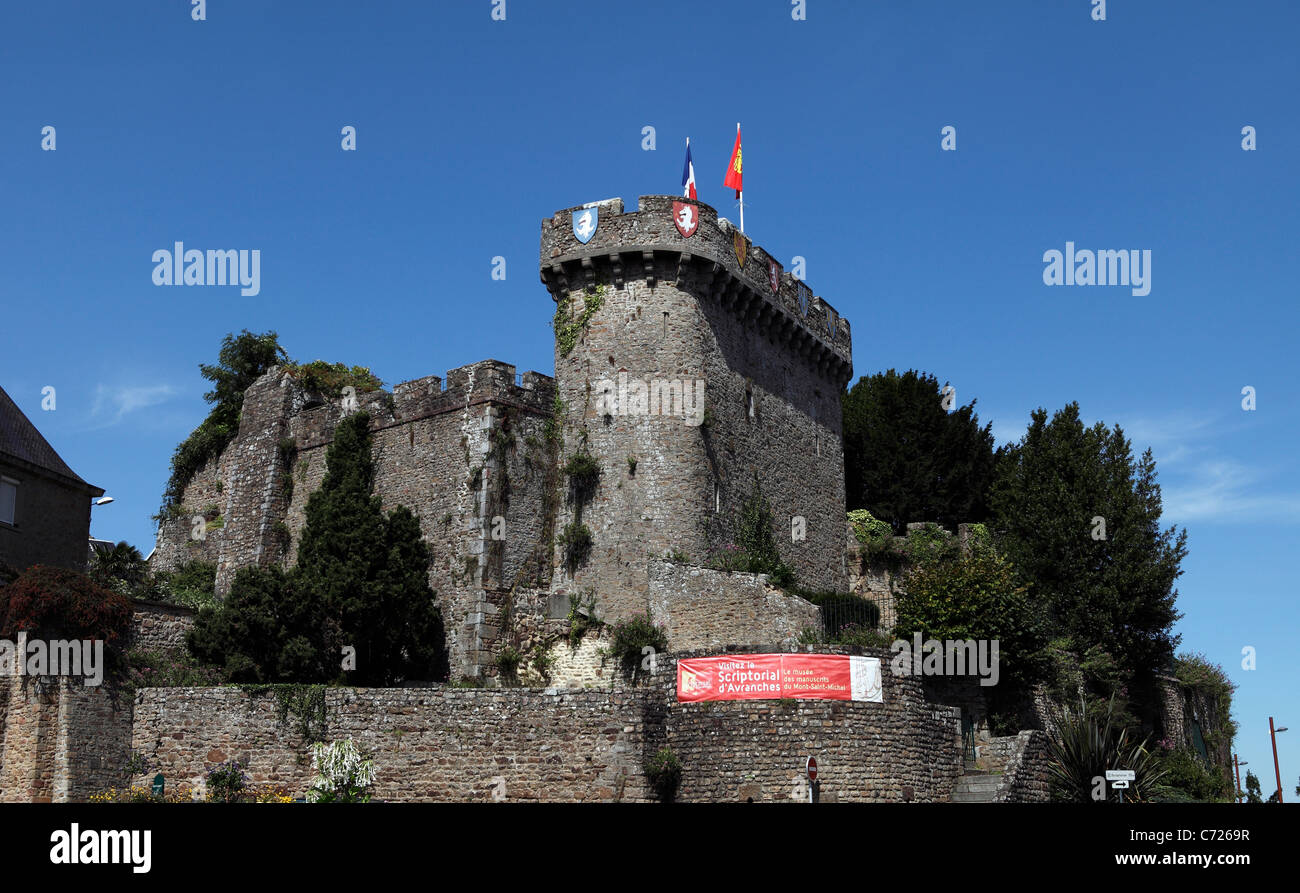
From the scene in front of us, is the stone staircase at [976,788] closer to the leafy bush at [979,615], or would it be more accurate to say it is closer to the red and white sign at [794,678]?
the red and white sign at [794,678]

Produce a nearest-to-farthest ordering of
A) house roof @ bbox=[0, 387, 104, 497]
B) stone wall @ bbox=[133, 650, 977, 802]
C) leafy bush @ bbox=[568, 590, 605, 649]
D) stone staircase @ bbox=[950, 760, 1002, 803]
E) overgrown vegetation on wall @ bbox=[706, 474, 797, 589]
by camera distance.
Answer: stone wall @ bbox=[133, 650, 977, 802]
stone staircase @ bbox=[950, 760, 1002, 803]
leafy bush @ bbox=[568, 590, 605, 649]
overgrown vegetation on wall @ bbox=[706, 474, 797, 589]
house roof @ bbox=[0, 387, 104, 497]

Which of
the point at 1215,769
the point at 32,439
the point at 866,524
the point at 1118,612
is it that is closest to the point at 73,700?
the point at 32,439

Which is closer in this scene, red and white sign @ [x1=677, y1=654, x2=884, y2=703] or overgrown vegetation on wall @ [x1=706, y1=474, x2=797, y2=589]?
red and white sign @ [x1=677, y1=654, x2=884, y2=703]

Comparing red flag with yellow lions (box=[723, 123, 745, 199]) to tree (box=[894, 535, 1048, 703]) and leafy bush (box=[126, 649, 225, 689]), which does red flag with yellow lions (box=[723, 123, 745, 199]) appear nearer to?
tree (box=[894, 535, 1048, 703])

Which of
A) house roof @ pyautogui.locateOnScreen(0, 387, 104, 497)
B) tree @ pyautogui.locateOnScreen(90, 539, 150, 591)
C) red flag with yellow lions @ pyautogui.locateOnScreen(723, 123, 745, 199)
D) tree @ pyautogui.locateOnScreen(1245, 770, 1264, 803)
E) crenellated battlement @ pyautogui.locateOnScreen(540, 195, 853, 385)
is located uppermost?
red flag with yellow lions @ pyautogui.locateOnScreen(723, 123, 745, 199)

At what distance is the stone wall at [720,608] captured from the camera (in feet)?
83.3

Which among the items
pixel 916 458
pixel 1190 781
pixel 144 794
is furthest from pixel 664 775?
pixel 916 458

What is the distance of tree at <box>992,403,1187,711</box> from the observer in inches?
1231

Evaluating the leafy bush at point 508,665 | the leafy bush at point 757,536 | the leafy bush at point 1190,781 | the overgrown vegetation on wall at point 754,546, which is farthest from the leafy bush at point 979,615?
the leafy bush at point 508,665

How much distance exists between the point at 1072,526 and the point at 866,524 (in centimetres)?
598

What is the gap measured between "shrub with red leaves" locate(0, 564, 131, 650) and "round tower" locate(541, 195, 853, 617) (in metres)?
9.09

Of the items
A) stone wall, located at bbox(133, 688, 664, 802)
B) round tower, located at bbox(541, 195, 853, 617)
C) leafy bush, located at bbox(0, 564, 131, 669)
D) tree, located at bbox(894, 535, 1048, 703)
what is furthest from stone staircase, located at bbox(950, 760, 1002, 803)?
leafy bush, located at bbox(0, 564, 131, 669)

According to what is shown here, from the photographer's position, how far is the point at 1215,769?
3325 centimetres
